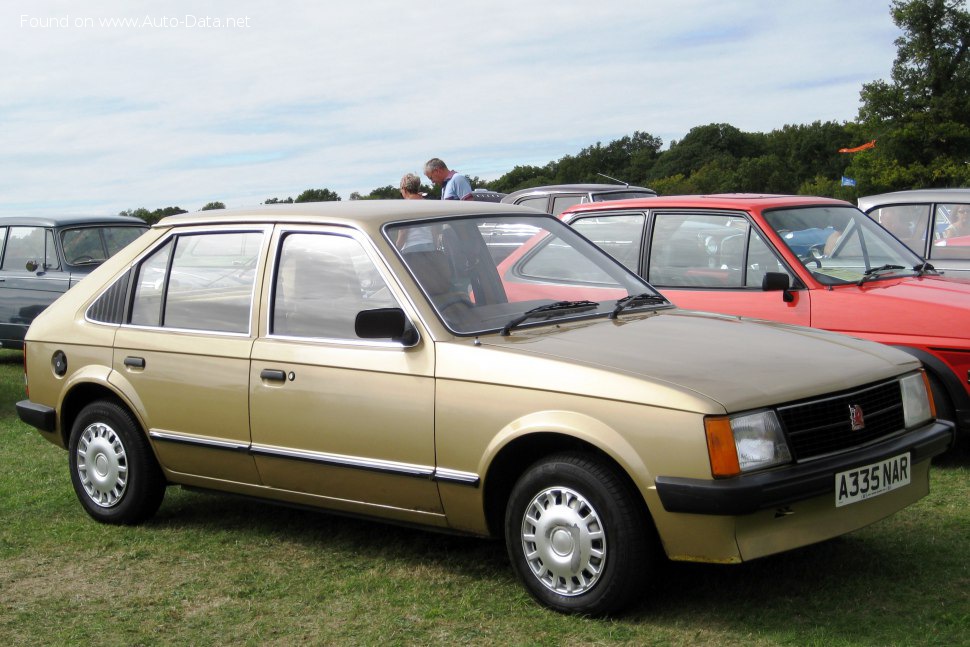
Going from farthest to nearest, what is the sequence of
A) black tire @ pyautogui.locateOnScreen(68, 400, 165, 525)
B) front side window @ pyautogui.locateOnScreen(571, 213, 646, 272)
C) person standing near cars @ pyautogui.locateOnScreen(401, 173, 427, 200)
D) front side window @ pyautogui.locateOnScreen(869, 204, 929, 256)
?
person standing near cars @ pyautogui.locateOnScreen(401, 173, 427, 200)
front side window @ pyautogui.locateOnScreen(869, 204, 929, 256)
front side window @ pyautogui.locateOnScreen(571, 213, 646, 272)
black tire @ pyautogui.locateOnScreen(68, 400, 165, 525)

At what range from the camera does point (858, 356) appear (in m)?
4.77

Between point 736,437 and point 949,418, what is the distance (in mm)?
3162

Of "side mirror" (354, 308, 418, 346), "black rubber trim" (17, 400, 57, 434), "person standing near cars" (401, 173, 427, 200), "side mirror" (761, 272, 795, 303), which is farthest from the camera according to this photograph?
"person standing near cars" (401, 173, 427, 200)

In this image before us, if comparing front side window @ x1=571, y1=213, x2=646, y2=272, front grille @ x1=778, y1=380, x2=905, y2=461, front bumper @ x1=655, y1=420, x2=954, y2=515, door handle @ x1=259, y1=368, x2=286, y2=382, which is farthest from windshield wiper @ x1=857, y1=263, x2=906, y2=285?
door handle @ x1=259, y1=368, x2=286, y2=382

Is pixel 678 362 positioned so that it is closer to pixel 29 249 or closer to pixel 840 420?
pixel 840 420

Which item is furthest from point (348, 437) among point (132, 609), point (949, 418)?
point (949, 418)

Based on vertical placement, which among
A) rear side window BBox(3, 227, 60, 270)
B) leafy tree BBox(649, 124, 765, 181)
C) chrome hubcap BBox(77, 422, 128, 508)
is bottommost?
chrome hubcap BBox(77, 422, 128, 508)

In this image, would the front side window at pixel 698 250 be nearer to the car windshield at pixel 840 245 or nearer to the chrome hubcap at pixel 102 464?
the car windshield at pixel 840 245

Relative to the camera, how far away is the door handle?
206 inches

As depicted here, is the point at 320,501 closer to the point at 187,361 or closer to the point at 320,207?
the point at 187,361

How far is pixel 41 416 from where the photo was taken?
251 inches

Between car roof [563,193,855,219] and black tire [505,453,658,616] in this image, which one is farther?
car roof [563,193,855,219]

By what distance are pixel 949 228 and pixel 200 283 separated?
6.59 meters

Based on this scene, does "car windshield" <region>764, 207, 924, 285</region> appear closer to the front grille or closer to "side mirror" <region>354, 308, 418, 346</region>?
the front grille
